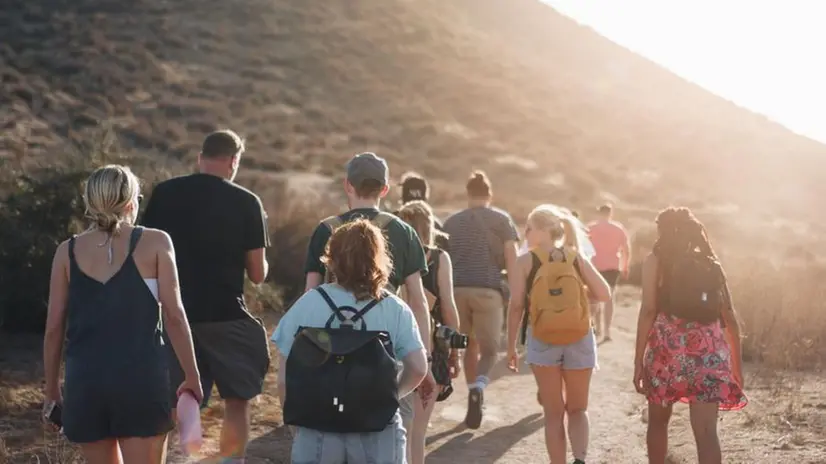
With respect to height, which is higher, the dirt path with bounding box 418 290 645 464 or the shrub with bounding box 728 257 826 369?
the shrub with bounding box 728 257 826 369

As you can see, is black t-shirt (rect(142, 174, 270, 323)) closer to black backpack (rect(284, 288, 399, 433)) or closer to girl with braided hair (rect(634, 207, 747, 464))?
black backpack (rect(284, 288, 399, 433))

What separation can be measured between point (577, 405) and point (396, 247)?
6.94ft

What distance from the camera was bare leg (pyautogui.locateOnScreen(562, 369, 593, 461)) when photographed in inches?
253

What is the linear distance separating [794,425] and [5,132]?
2796 cm

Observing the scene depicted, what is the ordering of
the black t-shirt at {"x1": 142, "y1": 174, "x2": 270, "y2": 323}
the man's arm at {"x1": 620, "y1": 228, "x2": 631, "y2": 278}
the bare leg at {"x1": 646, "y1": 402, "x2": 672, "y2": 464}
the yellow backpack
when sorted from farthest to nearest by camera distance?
the man's arm at {"x1": 620, "y1": 228, "x2": 631, "y2": 278} < the yellow backpack < the bare leg at {"x1": 646, "y1": 402, "x2": 672, "y2": 464} < the black t-shirt at {"x1": 142, "y1": 174, "x2": 270, "y2": 323}

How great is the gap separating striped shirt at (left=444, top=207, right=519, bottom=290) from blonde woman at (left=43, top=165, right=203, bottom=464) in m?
4.21

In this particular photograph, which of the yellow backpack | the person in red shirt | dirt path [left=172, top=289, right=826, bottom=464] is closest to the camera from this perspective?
the yellow backpack

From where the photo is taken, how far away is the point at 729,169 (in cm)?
5709

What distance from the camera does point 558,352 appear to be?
21.0ft

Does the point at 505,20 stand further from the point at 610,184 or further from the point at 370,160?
the point at 370,160

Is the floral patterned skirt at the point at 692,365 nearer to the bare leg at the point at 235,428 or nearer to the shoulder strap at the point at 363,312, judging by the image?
the bare leg at the point at 235,428

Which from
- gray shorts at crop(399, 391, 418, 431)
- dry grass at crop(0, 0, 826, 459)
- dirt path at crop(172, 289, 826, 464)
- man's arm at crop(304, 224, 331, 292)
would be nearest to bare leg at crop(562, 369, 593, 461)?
dirt path at crop(172, 289, 826, 464)

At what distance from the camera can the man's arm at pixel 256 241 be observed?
5.73 metres

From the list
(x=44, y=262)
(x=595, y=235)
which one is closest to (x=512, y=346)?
(x=44, y=262)
